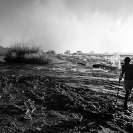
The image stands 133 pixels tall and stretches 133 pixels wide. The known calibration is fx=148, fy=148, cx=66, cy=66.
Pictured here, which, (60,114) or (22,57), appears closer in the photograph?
(60,114)

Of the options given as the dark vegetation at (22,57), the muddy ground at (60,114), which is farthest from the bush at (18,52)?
the muddy ground at (60,114)

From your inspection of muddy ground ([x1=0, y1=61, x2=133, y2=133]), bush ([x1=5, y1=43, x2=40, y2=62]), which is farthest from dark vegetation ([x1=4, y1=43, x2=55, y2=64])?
muddy ground ([x1=0, y1=61, x2=133, y2=133])

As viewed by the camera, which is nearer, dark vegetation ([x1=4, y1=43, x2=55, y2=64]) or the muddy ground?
the muddy ground

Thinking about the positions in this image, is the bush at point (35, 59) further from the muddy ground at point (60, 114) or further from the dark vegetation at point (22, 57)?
the muddy ground at point (60, 114)

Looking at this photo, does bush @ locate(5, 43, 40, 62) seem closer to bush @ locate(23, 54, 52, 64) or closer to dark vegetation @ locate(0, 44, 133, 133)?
bush @ locate(23, 54, 52, 64)

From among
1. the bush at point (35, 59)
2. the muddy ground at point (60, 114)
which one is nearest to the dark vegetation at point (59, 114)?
the muddy ground at point (60, 114)

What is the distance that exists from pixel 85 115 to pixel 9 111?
2.11 metres

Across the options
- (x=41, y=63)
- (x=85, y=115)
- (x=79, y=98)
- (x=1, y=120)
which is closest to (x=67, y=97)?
(x=79, y=98)

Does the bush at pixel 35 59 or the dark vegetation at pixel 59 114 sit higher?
the bush at pixel 35 59

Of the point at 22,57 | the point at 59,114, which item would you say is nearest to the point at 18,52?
the point at 22,57

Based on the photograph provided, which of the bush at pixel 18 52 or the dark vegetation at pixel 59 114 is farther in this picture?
the bush at pixel 18 52

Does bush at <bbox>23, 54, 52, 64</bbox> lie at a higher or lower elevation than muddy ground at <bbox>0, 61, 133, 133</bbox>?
higher

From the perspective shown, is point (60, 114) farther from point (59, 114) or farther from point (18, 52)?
point (18, 52)

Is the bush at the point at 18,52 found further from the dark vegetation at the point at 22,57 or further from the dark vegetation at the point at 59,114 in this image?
the dark vegetation at the point at 59,114
